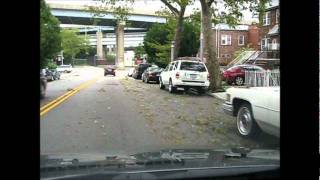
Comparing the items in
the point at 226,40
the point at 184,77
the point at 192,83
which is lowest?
the point at 192,83

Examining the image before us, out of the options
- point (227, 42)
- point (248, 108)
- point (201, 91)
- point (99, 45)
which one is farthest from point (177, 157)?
point (227, 42)

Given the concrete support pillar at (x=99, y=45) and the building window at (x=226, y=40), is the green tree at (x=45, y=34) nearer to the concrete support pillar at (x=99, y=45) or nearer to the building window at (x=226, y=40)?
the concrete support pillar at (x=99, y=45)

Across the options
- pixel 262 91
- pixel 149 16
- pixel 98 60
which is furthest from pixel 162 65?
pixel 149 16

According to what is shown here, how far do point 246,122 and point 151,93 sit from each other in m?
5.15

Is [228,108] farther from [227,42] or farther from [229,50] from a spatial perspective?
[229,50]

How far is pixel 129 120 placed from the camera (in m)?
10.2

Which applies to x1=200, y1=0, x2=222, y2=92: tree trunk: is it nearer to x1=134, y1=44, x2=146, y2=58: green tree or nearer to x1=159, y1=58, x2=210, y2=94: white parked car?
x1=159, y1=58, x2=210, y2=94: white parked car

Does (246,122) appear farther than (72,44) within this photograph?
Yes

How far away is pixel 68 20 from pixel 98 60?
167cm

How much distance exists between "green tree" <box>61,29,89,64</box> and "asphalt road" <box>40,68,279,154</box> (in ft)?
4.38

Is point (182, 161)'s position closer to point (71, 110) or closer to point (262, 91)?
point (262, 91)

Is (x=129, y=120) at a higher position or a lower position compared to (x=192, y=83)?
lower

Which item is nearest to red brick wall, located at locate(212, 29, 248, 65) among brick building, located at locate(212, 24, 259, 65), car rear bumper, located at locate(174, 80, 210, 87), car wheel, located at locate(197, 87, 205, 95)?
brick building, located at locate(212, 24, 259, 65)
